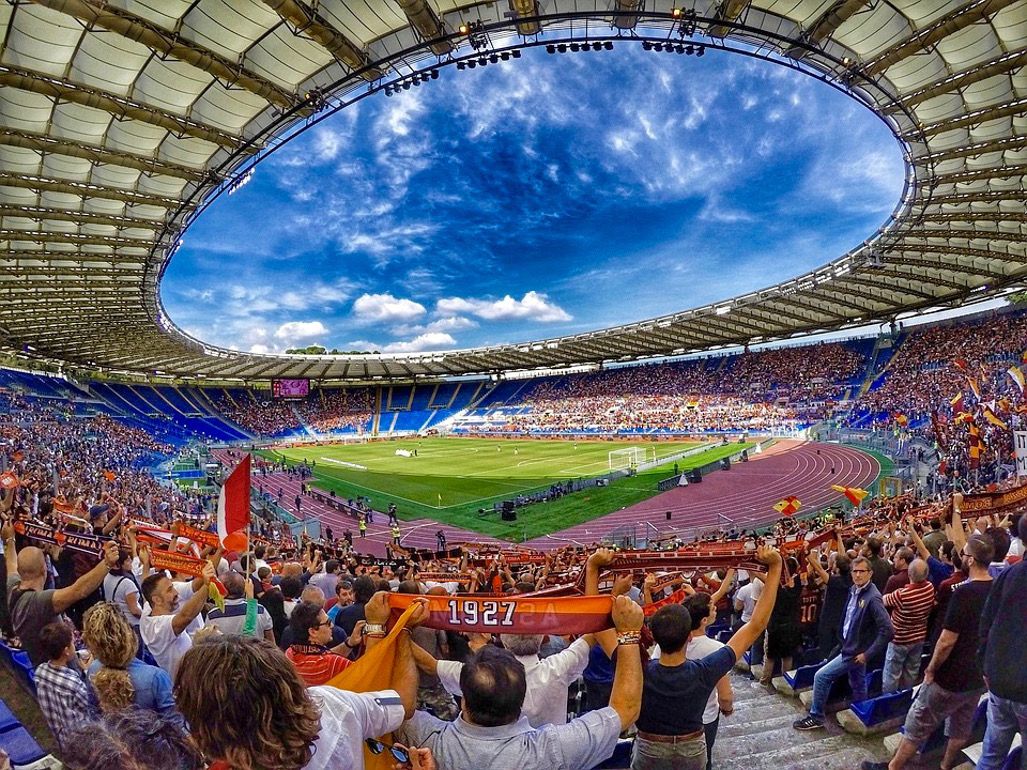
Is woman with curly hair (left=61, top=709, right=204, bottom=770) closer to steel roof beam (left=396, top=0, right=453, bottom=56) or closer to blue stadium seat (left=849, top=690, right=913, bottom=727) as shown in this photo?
blue stadium seat (left=849, top=690, right=913, bottom=727)

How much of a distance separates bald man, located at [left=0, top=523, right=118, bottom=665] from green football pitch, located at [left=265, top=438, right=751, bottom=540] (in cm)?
1681

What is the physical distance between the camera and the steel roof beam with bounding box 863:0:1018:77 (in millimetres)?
11586

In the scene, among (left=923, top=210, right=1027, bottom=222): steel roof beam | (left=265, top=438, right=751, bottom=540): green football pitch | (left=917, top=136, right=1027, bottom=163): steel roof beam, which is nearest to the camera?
(left=917, top=136, right=1027, bottom=163): steel roof beam

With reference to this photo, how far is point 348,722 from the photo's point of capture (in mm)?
2156

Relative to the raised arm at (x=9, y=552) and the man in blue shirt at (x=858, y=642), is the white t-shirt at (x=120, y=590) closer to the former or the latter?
the raised arm at (x=9, y=552)

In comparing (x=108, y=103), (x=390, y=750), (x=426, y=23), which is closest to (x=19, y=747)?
(x=390, y=750)

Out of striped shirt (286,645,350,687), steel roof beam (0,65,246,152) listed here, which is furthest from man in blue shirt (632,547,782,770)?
steel roof beam (0,65,246,152)

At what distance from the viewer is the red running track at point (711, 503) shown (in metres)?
20.9

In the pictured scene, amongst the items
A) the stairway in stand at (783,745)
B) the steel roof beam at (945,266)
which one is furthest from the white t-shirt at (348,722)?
the steel roof beam at (945,266)

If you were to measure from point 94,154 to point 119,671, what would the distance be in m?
16.6

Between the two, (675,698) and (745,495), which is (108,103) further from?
(745,495)

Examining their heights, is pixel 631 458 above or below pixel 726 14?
below

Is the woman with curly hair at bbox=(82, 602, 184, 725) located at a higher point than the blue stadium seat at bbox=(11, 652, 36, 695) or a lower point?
higher

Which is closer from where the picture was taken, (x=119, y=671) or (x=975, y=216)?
(x=119, y=671)
